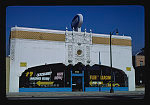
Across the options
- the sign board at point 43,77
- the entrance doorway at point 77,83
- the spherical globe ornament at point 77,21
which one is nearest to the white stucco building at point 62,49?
the sign board at point 43,77

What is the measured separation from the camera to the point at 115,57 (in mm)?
30453

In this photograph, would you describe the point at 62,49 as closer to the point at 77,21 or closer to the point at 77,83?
the point at 77,83

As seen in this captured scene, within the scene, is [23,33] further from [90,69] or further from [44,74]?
A: [90,69]

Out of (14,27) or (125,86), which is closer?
(14,27)

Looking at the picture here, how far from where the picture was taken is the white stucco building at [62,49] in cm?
2548

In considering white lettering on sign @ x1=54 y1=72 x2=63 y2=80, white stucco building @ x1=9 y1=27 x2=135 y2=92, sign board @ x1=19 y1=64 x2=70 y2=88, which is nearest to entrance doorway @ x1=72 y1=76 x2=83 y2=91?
sign board @ x1=19 y1=64 x2=70 y2=88

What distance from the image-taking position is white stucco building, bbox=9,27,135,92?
25.5 m

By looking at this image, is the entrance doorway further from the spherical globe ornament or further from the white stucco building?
the spherical globe ornament

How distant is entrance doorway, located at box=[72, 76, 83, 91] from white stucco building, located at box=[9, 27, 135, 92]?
1902 millimetres

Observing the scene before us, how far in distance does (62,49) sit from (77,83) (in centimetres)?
463

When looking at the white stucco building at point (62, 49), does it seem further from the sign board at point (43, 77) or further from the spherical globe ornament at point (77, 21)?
the spherical globe ornament at point (77, 21)

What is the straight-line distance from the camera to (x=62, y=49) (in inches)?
1084
